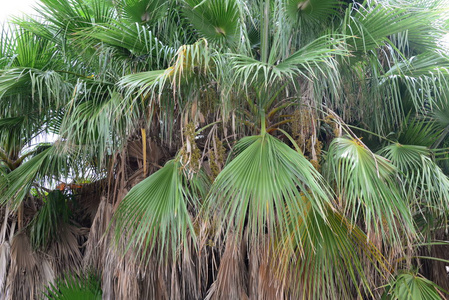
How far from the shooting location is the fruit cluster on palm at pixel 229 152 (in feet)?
7.74

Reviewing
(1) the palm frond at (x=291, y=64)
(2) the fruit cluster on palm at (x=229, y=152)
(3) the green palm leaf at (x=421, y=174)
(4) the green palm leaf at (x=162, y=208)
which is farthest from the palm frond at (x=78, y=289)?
(3) the green palm leaf at (x=421, y=174)

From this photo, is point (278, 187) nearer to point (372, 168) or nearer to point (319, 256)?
point (319, 256)

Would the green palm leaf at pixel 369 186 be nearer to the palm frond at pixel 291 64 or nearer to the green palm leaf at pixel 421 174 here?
the green palm leaf at pixel 421 174

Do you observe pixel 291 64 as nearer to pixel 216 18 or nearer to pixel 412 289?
pixel 216 18

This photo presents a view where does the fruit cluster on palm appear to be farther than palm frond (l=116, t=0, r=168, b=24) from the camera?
No

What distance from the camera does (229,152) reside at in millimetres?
2766

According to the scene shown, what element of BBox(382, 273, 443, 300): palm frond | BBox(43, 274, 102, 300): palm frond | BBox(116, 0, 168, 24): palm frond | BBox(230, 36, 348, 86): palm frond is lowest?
BBox(382, 273, 443, 300): palm frond

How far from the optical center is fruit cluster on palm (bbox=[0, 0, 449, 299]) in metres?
2.36

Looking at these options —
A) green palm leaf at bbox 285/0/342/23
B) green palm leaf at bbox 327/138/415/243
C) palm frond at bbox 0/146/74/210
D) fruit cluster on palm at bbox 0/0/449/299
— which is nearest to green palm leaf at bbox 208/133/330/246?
fruit cluster on palm at bbox 0/0/449/299

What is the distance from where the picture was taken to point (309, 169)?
90.9 inches

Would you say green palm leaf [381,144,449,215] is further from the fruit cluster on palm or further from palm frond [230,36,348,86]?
palm frond [230,36,348,86]

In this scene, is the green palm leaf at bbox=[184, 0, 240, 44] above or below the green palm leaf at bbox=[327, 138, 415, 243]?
above

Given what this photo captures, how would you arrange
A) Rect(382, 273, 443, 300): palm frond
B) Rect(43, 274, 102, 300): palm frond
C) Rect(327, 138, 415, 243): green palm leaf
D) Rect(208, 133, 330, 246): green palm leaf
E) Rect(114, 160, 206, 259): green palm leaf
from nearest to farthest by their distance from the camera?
Rect(208, 133, 330, 246): green palm leaf
Rect(327, 138, 415, 243): green palm leaf
Rect(114, 160, 206, 259): green palm leaf
Rect(382, 273, 443, 300): palm frond
Rect(43, 274, 102, 300): palm frond

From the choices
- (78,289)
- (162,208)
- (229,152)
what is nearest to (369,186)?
(229,152)
